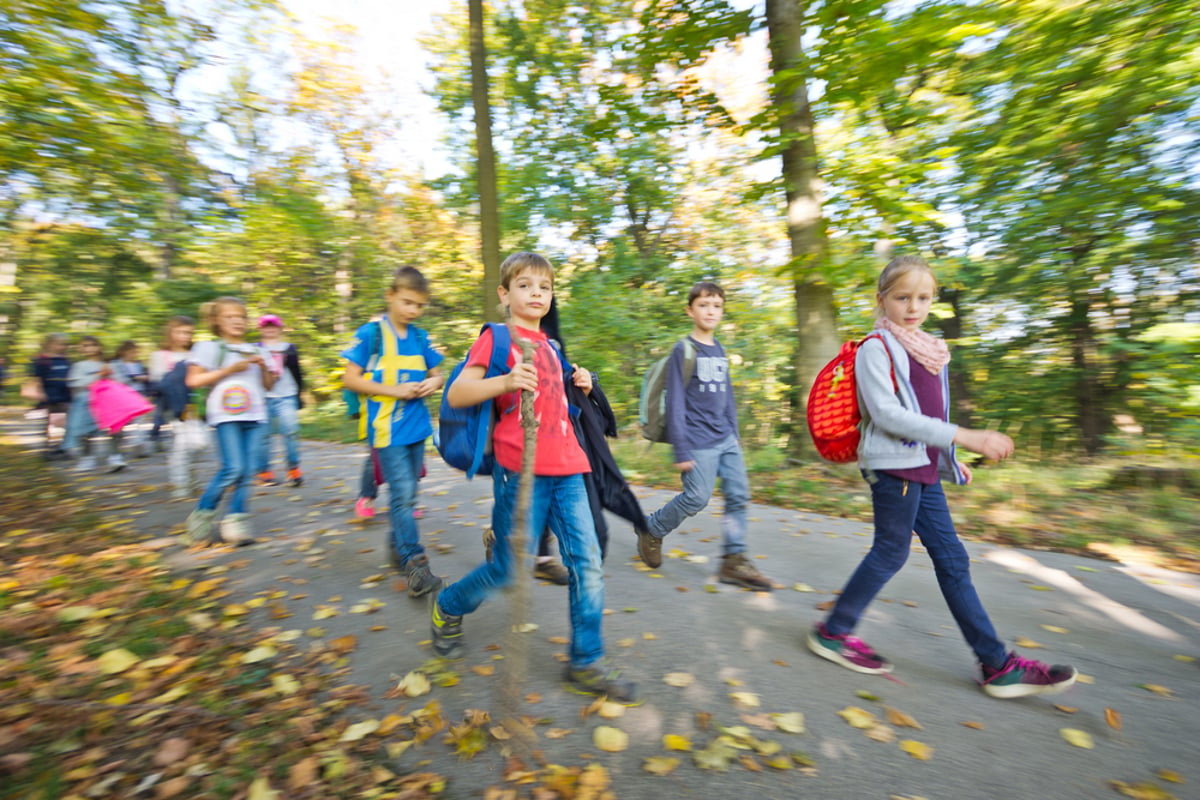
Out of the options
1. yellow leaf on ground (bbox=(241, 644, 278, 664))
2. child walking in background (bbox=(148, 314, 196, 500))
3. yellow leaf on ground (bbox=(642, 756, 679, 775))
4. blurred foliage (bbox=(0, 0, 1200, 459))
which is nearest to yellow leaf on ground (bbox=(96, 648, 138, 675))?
yellow leaf on ground (bbox=(241, 644, 278, 664))

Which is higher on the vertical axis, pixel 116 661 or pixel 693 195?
pixel 693 195

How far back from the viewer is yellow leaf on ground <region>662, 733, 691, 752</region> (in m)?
2.44

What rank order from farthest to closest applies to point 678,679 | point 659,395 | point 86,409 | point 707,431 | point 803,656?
1. point 86,409
2. point 659,395
3. point 707,431
4. point 803,656
5. point 678,679

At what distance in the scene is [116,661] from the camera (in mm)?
3104

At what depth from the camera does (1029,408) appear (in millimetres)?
9703

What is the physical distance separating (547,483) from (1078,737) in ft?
7.96

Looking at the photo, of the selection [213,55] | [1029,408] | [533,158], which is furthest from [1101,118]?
[213,55]

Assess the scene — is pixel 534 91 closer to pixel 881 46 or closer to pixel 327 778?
pixel 881 46

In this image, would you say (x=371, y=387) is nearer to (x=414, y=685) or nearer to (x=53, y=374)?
(x=414, y=685)

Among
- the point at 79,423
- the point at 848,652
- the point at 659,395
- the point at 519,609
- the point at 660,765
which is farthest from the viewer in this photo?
the point at 79,423

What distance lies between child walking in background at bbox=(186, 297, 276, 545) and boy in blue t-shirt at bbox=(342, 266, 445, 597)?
4.76ft

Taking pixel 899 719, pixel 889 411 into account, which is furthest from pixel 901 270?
pixel 899 719

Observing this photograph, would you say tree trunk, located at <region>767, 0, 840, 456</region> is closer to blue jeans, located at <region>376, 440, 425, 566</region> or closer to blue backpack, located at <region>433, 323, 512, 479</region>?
blue jeans, located at <region>376, 440, 425, 566</region>

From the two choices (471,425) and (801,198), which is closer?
(471,425)
